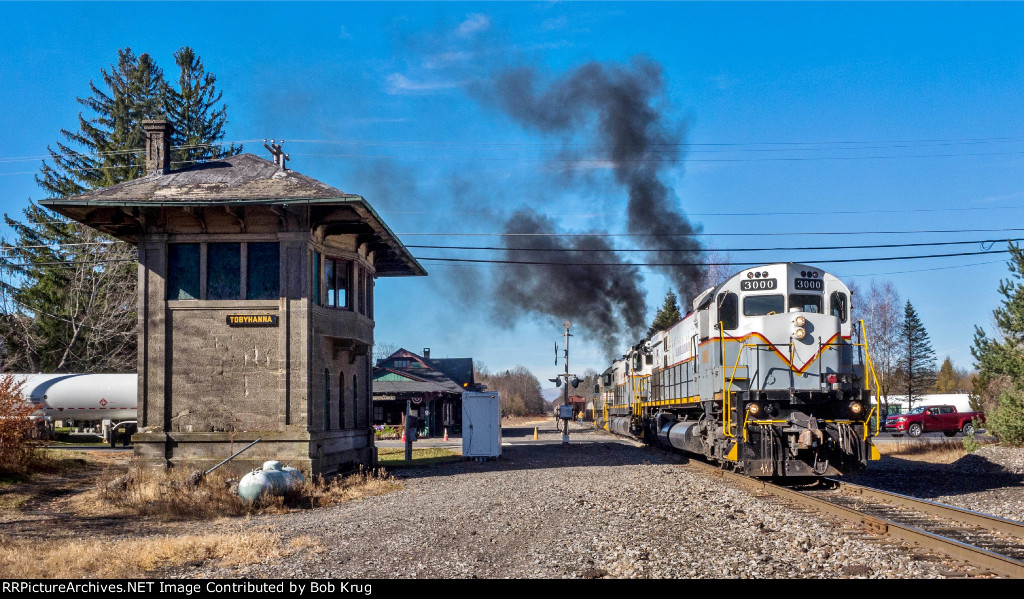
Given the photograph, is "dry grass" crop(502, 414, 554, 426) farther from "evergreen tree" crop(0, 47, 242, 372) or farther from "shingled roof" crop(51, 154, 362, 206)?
"shingled roof" crop(51, 154, 362, 206)

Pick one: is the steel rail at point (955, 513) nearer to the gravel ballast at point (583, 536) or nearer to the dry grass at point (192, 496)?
the gravel ballast at point (583, 536)

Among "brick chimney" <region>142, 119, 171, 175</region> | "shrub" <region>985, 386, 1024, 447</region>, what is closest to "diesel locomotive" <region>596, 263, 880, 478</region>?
"shrub" <region>985, 386, 1024, 447</region>

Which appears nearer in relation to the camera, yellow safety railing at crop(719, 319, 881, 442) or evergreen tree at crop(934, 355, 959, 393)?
yellow safety railing at crop(719, 319, 881, 442)

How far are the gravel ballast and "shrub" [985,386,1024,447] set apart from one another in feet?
21.6

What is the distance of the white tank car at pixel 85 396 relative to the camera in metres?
33.9

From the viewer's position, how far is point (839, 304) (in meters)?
15.9

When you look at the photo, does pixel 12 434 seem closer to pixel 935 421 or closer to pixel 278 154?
pixel 278 154

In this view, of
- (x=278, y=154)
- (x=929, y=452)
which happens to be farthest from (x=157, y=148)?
(x=929, y=452)

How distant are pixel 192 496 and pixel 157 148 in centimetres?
982

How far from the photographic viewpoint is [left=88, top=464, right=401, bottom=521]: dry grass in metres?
13.6

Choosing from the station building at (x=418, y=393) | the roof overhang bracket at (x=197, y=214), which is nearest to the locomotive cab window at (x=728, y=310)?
the roof overhang bracket at (x=197, y=214)

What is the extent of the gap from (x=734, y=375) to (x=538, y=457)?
1243 centimetres
